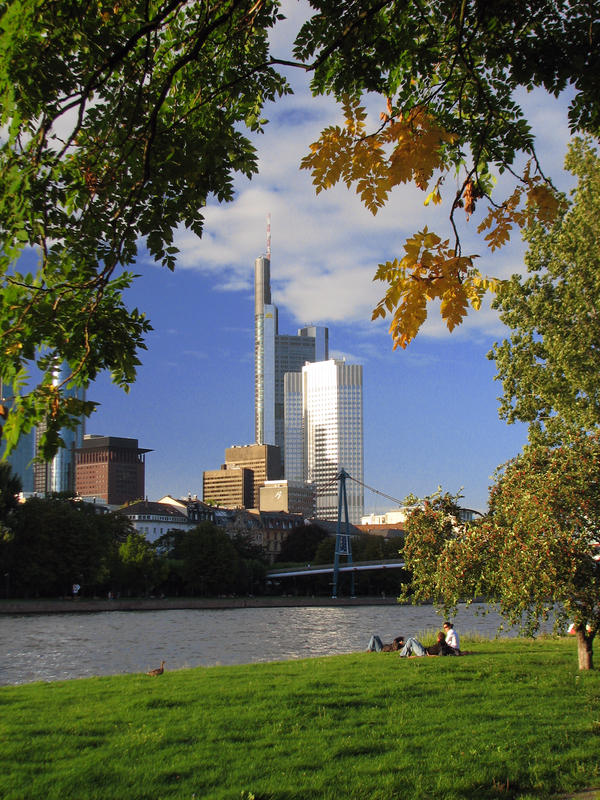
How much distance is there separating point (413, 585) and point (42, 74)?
1735 cm

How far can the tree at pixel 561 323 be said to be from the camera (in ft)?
69.6

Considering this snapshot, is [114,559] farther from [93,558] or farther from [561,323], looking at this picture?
[561,323]

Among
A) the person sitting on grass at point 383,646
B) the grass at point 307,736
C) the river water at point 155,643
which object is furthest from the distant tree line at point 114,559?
the grass at point 307,736

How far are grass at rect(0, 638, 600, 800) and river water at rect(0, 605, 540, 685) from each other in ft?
15.4

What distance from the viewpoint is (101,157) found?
4449 mm

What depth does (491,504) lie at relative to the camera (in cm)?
1912

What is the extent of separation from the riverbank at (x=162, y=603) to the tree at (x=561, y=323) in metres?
46.6

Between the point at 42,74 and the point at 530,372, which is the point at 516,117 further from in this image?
the point at 530,372

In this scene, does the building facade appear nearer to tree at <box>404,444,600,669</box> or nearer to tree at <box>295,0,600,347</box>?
tree at <box>404,444,600,669</box>

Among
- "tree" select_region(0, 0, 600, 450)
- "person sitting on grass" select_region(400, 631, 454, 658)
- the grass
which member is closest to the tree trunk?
the grass

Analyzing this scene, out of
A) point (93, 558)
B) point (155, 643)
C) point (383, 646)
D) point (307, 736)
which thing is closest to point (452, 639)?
point (383, 646)

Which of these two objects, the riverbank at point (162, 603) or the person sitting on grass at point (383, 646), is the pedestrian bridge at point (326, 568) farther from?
the person sitting on grass at point (383, 646)

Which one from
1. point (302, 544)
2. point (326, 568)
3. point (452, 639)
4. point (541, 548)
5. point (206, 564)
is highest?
point (541, 548)

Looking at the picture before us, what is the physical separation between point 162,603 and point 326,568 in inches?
1250
